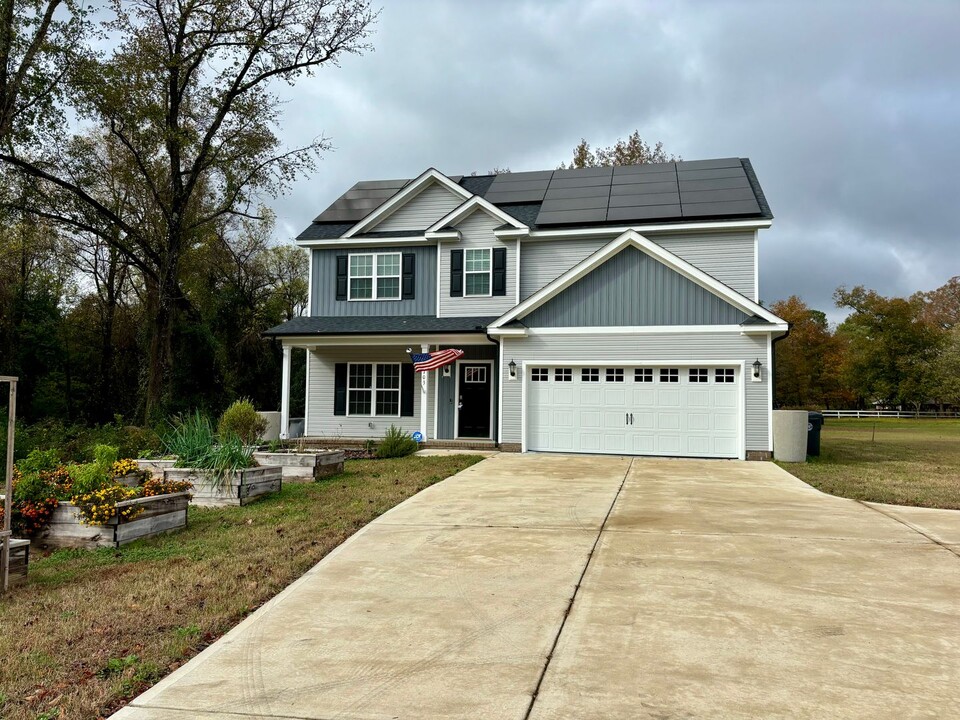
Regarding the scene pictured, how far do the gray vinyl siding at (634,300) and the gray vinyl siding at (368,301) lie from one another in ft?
14.5

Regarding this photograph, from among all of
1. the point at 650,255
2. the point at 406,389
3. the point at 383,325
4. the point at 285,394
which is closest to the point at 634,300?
the point at 650,255

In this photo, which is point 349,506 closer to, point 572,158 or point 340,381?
point 340,381

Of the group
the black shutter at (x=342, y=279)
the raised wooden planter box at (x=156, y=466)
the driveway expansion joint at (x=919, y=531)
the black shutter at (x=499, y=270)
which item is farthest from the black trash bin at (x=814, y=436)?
the raised wooden planter box at (x=156, y=466)

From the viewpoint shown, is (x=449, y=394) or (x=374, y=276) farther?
(x=374, y=276)

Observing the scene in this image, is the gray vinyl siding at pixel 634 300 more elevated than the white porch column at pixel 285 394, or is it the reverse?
the gray vinyl siding at pixel 634 300

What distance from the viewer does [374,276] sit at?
66.8 ft

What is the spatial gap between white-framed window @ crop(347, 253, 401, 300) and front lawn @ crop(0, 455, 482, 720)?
11.5 metres

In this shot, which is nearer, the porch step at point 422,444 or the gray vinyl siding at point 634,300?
the gray vinyl siding at point 634,300

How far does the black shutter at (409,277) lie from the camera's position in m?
20.1

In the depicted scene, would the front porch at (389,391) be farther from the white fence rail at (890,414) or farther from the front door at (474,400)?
the white fence rail at (890,414)

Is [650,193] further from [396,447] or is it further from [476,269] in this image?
[396,447]

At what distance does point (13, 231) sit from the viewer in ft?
86.2

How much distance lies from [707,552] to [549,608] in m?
2.32

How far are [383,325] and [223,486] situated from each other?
995 cm
